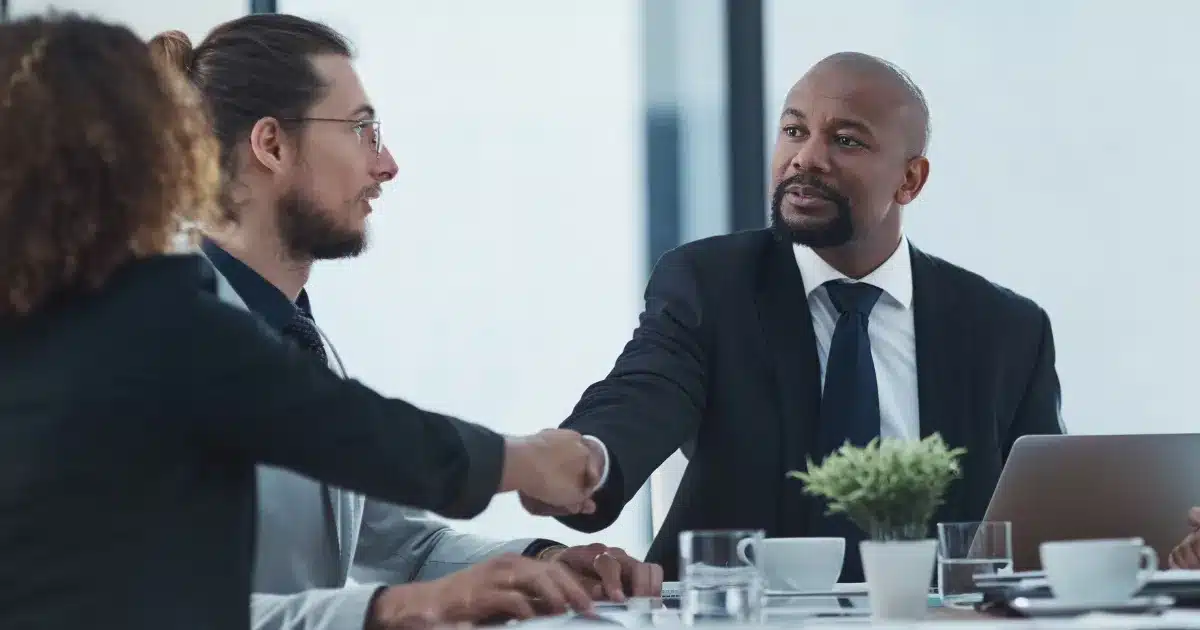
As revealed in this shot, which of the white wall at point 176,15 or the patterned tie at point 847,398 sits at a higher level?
the white wall at point 176,15

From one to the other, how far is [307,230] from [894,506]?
1.18 m

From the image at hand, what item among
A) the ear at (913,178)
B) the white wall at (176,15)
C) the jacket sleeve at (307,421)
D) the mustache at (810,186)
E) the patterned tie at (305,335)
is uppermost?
the white wall at (176,15)

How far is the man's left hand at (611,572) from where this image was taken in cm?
195

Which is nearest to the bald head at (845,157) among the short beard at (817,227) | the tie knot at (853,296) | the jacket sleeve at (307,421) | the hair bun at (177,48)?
the short beard at (817,227)

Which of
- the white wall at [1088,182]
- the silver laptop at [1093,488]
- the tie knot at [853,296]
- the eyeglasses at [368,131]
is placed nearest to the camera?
the silver laptop at [1093,488]

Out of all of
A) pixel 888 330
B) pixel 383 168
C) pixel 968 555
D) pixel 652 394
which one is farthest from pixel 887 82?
pixel 968 555

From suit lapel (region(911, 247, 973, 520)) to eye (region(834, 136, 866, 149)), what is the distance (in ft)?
1.04

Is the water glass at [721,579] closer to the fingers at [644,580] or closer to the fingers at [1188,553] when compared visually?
the fingers at [644,580]

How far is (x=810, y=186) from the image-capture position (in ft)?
9.71

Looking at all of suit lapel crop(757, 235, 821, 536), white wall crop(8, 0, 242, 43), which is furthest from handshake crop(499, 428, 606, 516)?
white wall crop(8, 0, 242, 43)

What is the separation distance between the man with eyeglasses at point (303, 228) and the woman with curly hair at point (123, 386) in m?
0.61

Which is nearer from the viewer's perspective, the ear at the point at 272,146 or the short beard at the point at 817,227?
the ear at the point at 272,146

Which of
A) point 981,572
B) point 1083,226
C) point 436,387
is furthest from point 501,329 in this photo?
point 981,572

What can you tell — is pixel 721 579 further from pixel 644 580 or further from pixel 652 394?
pixel 652 394
